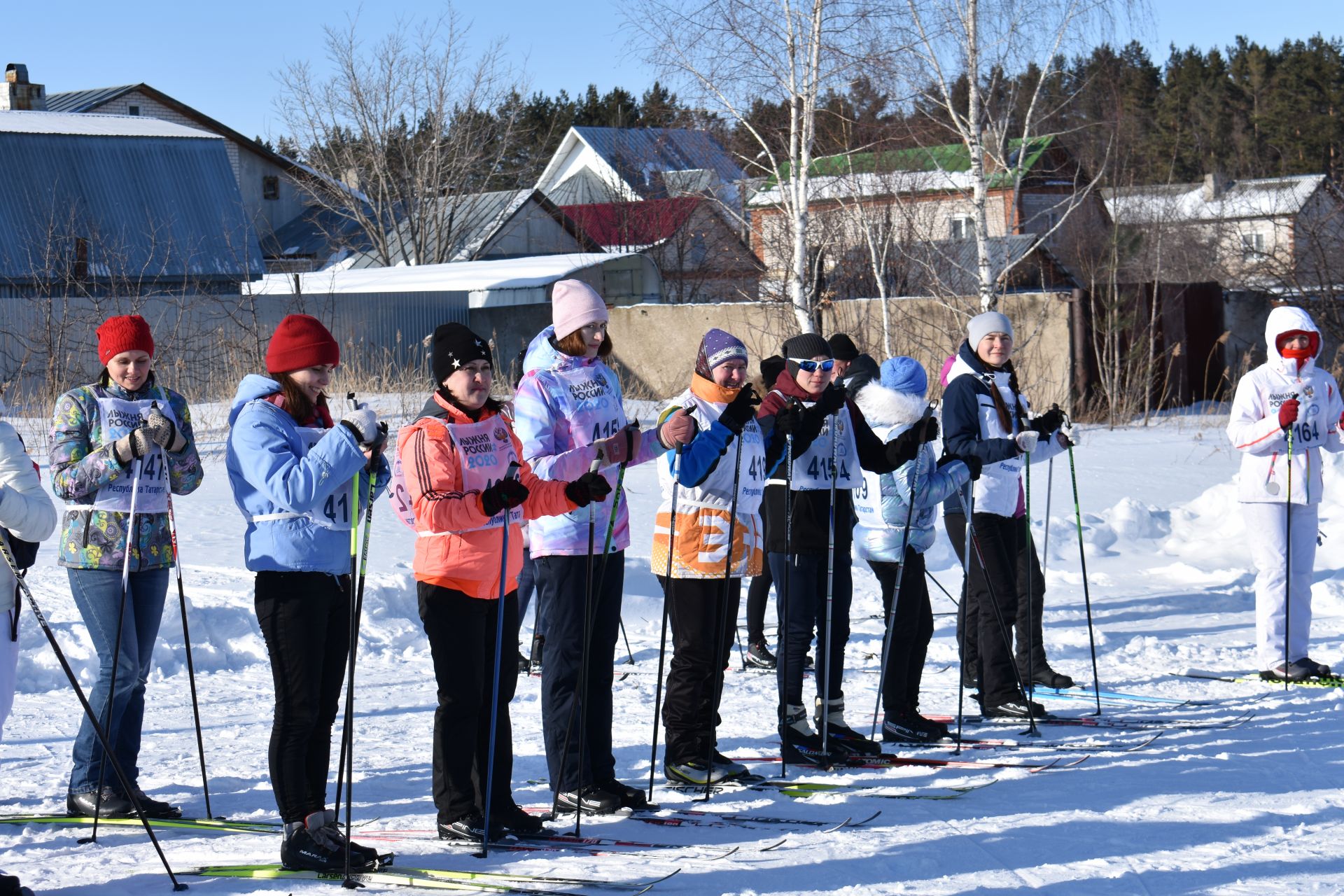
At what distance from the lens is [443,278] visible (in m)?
25.8

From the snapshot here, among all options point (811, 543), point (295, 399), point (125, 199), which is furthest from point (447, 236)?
point (295, 399)

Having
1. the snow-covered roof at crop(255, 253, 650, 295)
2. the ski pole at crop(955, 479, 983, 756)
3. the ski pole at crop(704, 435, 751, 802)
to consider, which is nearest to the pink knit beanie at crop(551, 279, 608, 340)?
the ski pole at crop(704, 435, 751, 802)

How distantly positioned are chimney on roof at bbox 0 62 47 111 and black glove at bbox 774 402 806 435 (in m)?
32.2

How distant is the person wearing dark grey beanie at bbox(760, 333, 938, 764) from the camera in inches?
224

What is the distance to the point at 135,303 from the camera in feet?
50.4

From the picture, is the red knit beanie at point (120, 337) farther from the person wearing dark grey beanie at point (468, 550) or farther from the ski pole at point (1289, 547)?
the ski pole at point (1289, 547)

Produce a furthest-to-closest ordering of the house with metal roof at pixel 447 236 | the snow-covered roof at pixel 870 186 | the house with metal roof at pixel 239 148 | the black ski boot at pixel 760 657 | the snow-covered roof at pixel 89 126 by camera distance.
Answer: the house with metal roof at pixel 239 148 < the house with metal roof at pixel 447 236 < the snow-covered roof at pixel 89 126 < the snow-covered roof at pixel 870 186 < the black ski boot at pixel 760 657

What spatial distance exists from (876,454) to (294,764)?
113 inches

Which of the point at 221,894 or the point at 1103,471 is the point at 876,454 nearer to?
the point at 221,894

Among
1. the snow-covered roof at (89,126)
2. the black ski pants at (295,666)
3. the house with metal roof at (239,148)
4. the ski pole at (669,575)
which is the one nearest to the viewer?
the black ski pants at (295,666)

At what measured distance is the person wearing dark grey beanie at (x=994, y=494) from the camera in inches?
256

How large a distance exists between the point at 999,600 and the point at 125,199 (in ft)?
79.0

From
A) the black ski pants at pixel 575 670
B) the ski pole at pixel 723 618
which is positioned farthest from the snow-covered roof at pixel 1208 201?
the black ski pants at pixel 575 670

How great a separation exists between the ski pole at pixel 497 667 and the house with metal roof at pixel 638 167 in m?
14.5
